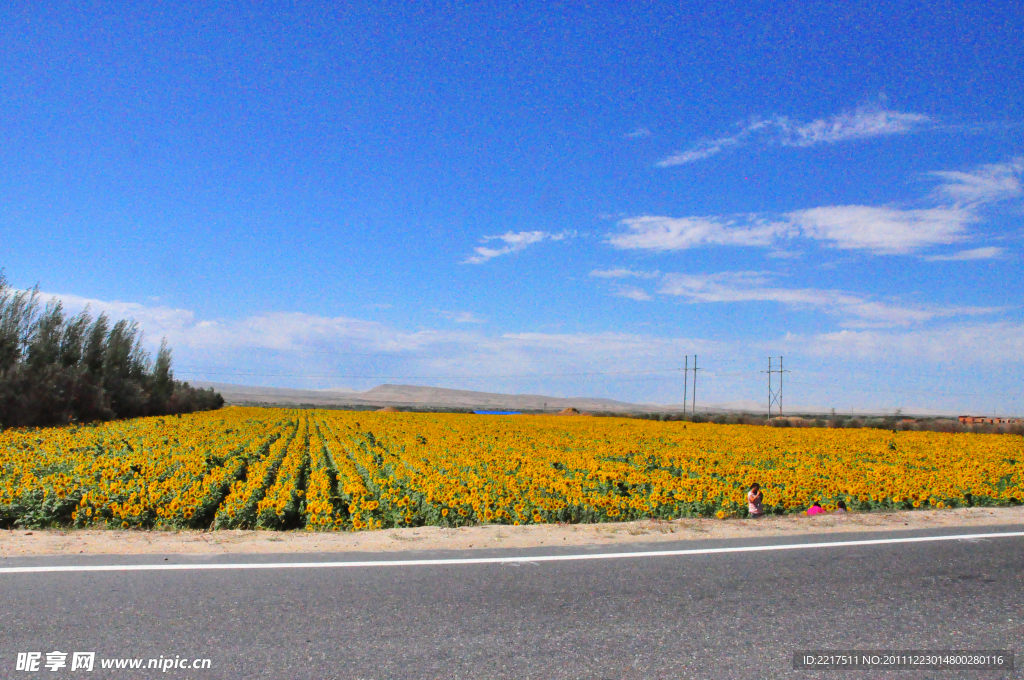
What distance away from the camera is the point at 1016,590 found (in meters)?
6.13

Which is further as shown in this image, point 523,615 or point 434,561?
point 434,561

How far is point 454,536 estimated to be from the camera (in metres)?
9.29

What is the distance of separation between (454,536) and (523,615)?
406 cm

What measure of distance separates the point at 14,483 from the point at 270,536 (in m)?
5.88

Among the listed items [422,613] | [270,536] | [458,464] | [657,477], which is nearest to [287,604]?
[422,613]

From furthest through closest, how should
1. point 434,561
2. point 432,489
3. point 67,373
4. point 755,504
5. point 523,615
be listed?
point 67,373
point 432,489
point 755,504
point 434,561
point 523,615

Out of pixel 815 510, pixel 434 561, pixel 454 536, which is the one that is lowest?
pixel 454 536

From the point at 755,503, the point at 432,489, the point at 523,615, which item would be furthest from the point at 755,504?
the point at 523,615

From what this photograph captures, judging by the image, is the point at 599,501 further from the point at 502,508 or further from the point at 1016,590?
the point at 1016,590

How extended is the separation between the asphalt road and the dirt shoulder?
123 cm

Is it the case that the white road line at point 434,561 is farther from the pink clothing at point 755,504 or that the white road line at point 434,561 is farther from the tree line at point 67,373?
the tree line at point 67,373

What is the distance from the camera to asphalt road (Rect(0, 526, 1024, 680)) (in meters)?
4.45

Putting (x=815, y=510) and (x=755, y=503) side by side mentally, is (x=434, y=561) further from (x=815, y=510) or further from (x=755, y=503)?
(x=815, y=510)

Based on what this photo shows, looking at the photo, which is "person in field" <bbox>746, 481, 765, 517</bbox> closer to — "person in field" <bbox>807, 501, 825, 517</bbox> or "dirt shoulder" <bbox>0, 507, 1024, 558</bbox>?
"dirt shoulder" <bbox>0, 507, 1024, 558</bbox>
